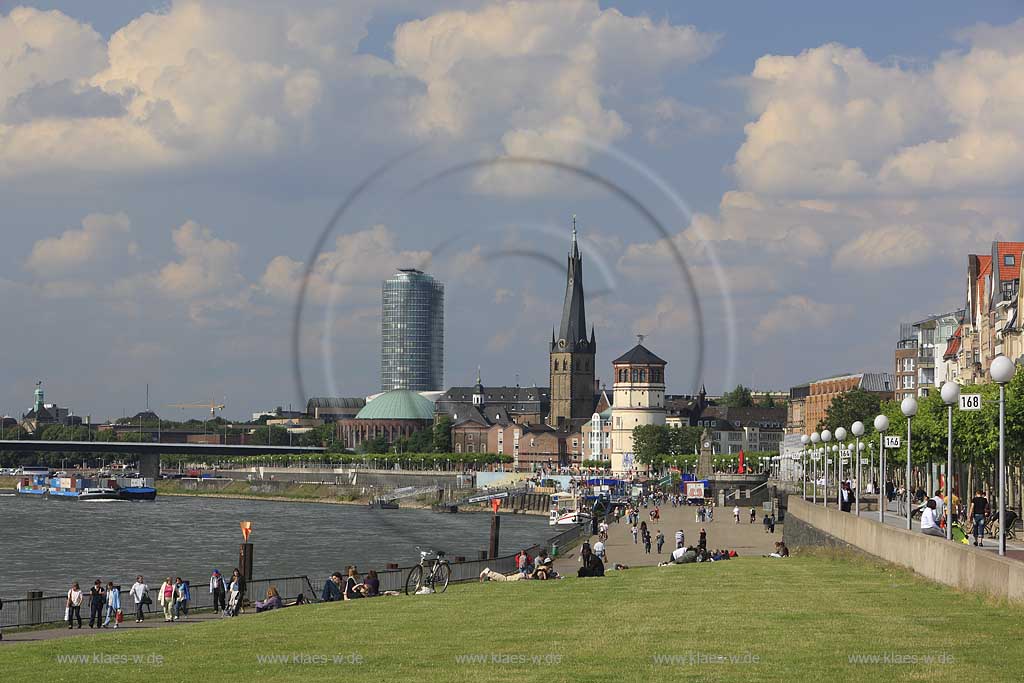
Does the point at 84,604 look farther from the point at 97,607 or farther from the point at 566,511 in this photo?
the point at 566,511

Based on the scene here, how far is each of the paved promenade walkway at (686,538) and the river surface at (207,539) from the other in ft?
29.7

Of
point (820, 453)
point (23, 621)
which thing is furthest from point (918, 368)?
point (23, 621)

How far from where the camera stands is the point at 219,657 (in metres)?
21.0

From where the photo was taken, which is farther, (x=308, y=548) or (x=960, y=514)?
(x=308, y=548)

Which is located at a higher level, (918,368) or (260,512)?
(918,368)

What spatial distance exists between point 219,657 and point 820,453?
64.5m

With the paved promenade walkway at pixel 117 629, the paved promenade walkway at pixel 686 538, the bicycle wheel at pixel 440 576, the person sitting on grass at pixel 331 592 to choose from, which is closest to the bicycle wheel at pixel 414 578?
the bicycle wheel at pixel 440 576

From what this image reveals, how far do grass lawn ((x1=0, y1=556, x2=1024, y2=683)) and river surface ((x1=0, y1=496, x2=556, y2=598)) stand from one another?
39588 millimetres

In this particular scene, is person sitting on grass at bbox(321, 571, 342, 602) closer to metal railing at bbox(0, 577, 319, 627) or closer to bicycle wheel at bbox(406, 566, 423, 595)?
metal railing at bbox(0, 577, 319, 627)

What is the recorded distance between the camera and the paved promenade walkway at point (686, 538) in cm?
6606

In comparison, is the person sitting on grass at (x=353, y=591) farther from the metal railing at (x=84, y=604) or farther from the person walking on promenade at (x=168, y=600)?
the person walking on promenade at (x=168, y=600)

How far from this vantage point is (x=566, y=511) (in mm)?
146875

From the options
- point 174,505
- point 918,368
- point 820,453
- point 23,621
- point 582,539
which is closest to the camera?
point 23,621

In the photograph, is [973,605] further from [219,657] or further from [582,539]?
[582,539]
